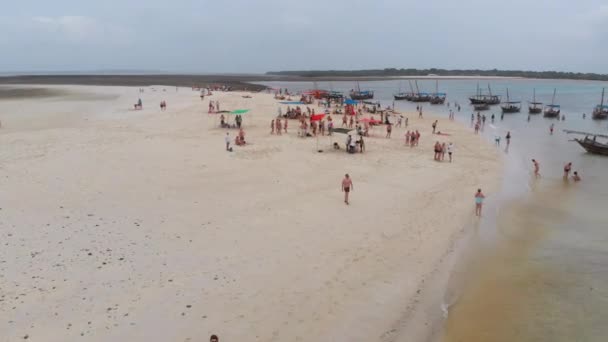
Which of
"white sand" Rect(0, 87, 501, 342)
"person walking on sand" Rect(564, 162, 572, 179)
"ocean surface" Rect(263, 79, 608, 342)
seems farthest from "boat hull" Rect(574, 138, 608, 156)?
"white sand" Rect(0, 87, 501, 342)

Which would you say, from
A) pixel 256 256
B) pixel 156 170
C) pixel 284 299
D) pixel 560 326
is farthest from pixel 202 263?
pixel 156 170

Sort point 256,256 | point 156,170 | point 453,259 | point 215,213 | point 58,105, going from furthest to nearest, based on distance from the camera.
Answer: point 58,105
point 156,170
point 215,213
point 453,259
point 256,256

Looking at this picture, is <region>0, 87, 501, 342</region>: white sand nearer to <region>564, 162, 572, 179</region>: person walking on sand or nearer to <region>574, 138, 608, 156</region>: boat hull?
<region>564, 162, 572, 179</region>: person walking on sand

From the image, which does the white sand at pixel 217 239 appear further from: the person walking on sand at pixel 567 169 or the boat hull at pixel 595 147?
the boat hull at pixel 595 147

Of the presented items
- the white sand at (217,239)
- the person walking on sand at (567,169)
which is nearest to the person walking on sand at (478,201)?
the white sand at (217,239)

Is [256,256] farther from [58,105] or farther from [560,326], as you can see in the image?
[58,105]

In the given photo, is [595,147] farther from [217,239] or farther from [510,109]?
[510,109]

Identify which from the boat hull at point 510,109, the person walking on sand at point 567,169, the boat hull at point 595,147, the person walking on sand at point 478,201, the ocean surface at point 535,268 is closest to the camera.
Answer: the ocean surface at point 535,268

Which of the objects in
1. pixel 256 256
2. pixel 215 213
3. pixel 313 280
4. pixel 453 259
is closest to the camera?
pixel 313 280
